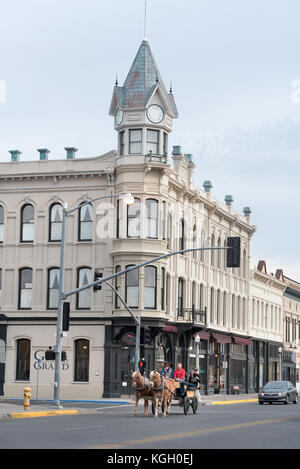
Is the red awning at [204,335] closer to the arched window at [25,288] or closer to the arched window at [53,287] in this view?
the arched window at [53,287]

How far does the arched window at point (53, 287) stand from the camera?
5575 cm

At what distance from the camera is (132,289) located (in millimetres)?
53812

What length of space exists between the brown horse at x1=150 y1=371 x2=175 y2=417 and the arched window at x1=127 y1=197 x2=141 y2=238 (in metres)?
21.6

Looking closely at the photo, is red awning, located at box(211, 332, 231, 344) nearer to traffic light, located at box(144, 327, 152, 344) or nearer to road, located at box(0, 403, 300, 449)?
traffic light, located at box(144, 327, 152, 344)

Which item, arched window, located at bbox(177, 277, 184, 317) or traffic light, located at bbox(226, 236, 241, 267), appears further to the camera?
arched window, located at bbox(177, 277, 184, 317)

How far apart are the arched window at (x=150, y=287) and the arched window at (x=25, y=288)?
7607mm

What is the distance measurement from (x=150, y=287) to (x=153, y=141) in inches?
343

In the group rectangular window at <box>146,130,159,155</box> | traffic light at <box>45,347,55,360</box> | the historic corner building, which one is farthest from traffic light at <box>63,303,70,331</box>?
rectangular window at <box>146,130,159,155</box>

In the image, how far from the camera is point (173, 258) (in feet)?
190

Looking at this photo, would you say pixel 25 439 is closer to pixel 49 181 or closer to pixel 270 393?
pixel 270 393

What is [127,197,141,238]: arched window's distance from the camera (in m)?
54.0

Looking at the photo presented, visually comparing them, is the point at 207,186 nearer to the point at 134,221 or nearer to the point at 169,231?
the point at 169,231
